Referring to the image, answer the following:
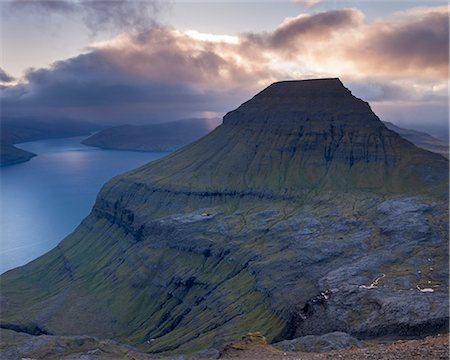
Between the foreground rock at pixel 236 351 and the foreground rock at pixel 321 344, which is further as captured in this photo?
the foreground rock at pixel 321 344

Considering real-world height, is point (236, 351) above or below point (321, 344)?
above

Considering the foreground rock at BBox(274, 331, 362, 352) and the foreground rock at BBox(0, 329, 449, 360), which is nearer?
the foreground rock at BBox(0, 329, 449, 360)

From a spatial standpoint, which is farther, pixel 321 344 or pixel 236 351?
pixel 321 344

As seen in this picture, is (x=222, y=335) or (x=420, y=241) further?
(x=420, y=241)

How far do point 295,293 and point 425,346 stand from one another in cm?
9424

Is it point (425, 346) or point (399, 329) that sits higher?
point (425, 346)

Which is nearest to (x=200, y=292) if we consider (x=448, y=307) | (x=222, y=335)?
(x=222, y=335)

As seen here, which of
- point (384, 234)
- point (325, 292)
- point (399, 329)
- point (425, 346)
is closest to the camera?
point (425, 346)

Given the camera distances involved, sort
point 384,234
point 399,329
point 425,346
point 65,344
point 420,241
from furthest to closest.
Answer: point 384,234
point 420,241
point 65,344
point 399,329
point 425,346

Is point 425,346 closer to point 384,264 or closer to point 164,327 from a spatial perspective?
point 384,264

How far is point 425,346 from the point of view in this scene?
214 ft

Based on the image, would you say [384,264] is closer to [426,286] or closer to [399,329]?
[426,286]

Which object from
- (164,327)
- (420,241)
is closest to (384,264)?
(420,241)

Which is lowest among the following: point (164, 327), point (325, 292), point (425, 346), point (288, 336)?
point (164, 327)
